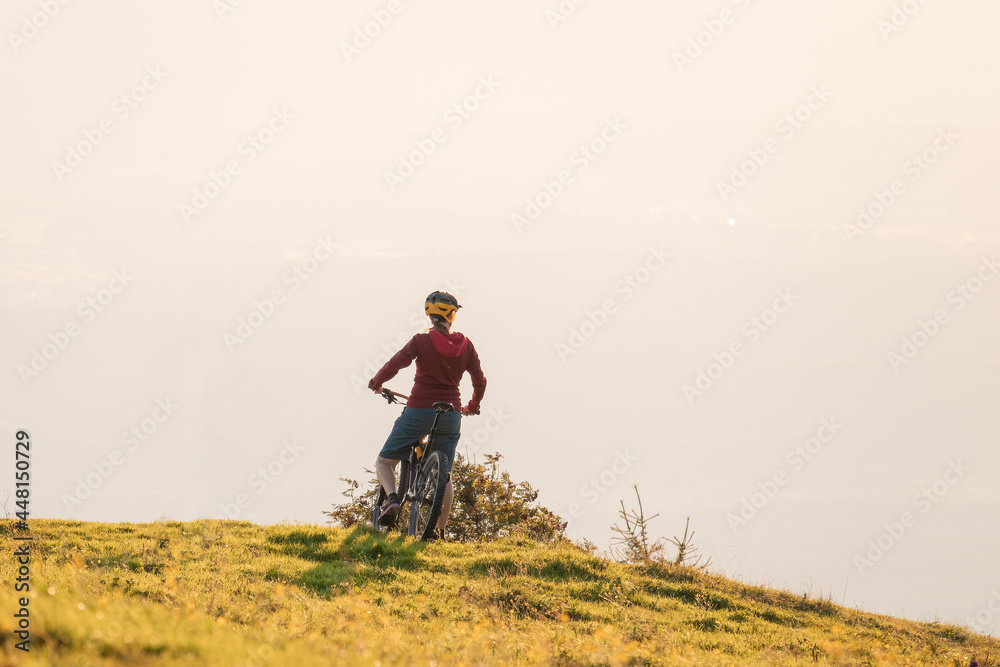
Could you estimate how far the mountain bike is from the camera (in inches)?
421

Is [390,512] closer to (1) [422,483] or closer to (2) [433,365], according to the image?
(1) [422,483]

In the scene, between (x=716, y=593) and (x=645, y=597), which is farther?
(x=716, y=593)

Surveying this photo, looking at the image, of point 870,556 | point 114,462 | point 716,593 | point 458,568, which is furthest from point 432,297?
point 870,556

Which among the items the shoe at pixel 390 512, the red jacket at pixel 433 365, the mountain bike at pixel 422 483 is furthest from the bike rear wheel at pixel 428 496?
the red jacket at pixel 433 365

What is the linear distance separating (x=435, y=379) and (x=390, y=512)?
2.02 meters

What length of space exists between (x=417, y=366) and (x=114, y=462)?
974cm

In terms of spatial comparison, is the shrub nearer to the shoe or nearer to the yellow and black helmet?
the shoe

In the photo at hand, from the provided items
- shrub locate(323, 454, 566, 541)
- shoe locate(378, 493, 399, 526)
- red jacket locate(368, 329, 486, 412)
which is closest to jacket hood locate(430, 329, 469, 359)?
red jacket locate(368, 329, 486, 412)

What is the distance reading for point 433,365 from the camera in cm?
1088

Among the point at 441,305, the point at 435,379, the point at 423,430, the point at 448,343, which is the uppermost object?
the point at 441,305

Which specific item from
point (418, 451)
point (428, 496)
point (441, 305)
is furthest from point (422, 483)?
point (441, 305)

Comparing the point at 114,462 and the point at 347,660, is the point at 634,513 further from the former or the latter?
the point at 114,462

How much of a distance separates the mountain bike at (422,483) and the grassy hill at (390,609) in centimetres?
52

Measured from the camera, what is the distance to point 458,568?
9.62 meters
